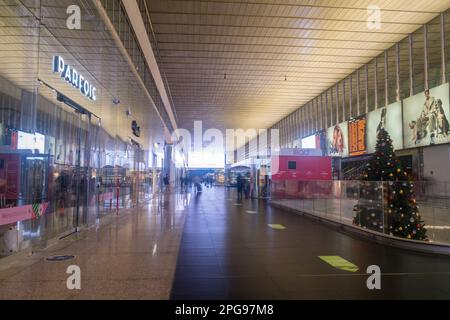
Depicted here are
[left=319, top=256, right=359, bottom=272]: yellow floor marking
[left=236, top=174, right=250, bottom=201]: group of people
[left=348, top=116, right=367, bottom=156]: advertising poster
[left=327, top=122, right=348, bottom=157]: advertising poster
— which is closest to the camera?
[left=319, top=256, right=359, bottom=272]: yellow floor marking

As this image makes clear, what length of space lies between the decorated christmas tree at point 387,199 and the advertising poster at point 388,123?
484 inches

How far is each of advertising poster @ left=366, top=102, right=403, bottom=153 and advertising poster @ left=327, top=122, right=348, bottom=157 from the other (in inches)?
136

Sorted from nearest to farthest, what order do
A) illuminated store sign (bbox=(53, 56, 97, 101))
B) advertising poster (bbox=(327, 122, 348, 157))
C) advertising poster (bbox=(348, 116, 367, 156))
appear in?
1. illuminated store sign (bbox=(53, 56, 97, 101))
2. advertising poster (bbox=(348, 116, 367, 156))
3. advertising poster (bbox=(327, 122, 348, 157))

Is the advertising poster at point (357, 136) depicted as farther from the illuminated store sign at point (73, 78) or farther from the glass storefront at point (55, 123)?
the illuminated store sign at point (73, 78)

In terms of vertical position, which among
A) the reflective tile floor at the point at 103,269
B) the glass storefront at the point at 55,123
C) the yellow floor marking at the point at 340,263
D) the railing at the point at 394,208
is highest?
the glass storefront at the point at 55,123

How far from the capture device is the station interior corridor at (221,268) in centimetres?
475

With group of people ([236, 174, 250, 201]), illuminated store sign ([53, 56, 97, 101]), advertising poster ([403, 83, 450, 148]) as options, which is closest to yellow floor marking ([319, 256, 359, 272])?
illuminated store sign ([53, 56, 97, 101])

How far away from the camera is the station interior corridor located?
15.6 ft

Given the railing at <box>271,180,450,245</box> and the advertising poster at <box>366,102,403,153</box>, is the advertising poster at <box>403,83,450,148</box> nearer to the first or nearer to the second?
the advertising poster at <box>366,102,403,153</box>

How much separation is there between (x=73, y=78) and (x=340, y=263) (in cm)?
747

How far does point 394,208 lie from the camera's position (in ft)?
27.8

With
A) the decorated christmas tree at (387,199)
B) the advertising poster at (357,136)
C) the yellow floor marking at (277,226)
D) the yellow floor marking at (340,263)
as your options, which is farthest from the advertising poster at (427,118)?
the yellow floor marking at (340,263)

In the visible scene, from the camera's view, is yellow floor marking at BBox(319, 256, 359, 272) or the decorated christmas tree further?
the decorated christmas tree
